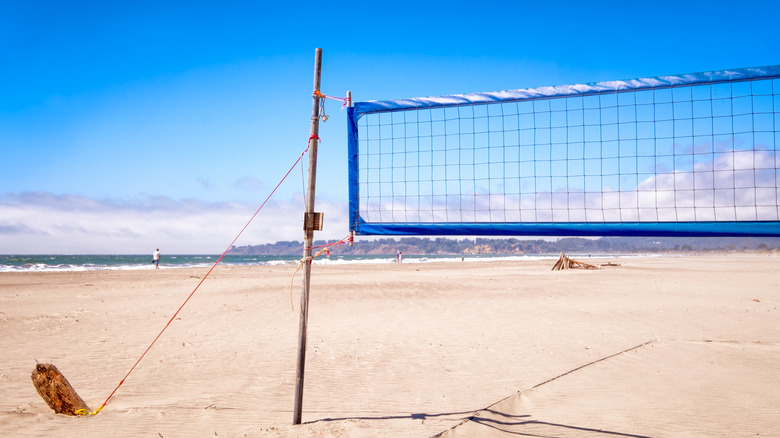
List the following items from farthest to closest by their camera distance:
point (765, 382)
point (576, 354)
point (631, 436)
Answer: point (576, 354) → point (765, 382) → point (631, 436)

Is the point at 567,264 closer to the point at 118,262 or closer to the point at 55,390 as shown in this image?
the point at 55,390

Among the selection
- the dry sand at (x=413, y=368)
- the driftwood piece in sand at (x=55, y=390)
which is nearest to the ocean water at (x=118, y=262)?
the dry sand at (x=413, y=368)

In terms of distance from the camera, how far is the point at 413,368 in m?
6.43

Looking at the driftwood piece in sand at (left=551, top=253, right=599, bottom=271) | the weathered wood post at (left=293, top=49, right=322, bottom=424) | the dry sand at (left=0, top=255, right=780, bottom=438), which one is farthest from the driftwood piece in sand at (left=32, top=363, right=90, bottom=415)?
the driftwood piece in sand at (left=551, top=253, right=599, bottom=271)

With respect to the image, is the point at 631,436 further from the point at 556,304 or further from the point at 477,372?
the point at 556,304

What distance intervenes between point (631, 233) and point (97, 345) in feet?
26.6

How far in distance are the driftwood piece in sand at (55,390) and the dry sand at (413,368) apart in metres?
0.14

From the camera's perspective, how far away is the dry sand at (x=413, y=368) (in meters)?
4.54

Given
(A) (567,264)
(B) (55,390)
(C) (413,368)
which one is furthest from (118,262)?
(C) (413,368)

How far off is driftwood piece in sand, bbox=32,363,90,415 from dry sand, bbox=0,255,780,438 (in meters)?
0.14

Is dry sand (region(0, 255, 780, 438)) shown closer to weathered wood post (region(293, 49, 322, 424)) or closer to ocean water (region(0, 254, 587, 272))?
weathered wood post (region(293, 49, 322, 424))

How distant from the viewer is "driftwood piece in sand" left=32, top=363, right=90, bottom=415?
4.61 m

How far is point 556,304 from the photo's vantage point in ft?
39.0

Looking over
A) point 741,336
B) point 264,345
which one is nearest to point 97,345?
point 264,345
